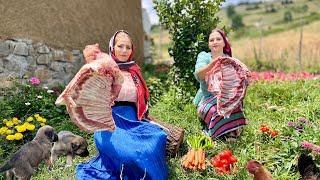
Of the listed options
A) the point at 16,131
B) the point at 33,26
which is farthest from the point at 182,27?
the point at 16,131

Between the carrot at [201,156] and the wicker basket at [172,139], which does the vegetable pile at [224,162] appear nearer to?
the carrot at [201,156]

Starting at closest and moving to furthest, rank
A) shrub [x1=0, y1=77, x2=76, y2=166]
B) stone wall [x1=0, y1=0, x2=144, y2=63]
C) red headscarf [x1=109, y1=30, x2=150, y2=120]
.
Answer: red headscarf [x1=109, y1=30, x2=150, y2=120] < shrub [x1=0, y1=77, x2=76, y2=166] < stone wall [x1=0, y1=0, x2=144, y2=63]

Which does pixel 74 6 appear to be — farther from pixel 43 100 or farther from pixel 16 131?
pixel 16 131

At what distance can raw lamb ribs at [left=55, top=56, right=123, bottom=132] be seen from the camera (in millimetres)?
4562

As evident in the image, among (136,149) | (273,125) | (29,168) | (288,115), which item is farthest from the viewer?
(288,115)

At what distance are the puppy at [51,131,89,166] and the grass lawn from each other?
4.8 inches

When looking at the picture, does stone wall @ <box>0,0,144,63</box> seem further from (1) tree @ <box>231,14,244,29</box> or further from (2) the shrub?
(1) tree @ <box>231,14,244,29</box>

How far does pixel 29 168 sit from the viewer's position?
4988 mm

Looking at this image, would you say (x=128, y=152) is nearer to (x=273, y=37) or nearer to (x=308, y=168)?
(x=308, y=168)

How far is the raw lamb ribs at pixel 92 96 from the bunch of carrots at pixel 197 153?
35.1 inches

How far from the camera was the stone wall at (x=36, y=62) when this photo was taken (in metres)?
7.27

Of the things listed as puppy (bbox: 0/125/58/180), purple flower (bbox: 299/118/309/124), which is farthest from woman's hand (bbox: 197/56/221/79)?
puppy (bbox: 0/125/58/180)

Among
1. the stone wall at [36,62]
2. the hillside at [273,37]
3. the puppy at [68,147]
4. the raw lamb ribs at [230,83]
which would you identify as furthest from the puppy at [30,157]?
the hillside at [273,37]

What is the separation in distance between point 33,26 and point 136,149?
3596mm
